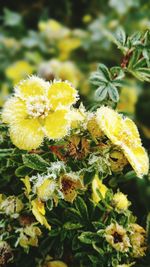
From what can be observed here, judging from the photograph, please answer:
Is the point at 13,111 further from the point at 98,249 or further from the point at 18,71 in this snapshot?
the point at 18,71

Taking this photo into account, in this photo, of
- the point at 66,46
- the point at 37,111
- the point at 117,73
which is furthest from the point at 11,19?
the point at 37,111

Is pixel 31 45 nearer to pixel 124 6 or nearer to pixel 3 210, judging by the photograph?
pixel 124 6

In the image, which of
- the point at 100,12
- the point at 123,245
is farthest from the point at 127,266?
the point at 100,12

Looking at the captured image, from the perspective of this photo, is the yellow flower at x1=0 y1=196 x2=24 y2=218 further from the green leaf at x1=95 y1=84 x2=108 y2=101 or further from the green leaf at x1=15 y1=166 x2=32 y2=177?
the green leaf at x1=95 y1=84 x2=108 y2=101

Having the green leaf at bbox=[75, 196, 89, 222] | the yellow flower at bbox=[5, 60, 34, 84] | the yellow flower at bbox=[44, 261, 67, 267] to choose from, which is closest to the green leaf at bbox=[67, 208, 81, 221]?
the green leaf at bbox=[75, 196, 89, 222]

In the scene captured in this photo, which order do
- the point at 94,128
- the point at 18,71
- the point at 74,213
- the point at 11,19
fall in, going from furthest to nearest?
1. the point at 11,19
2. the point at 18,71
3. the point at 74,213
4. the point at 94,128
